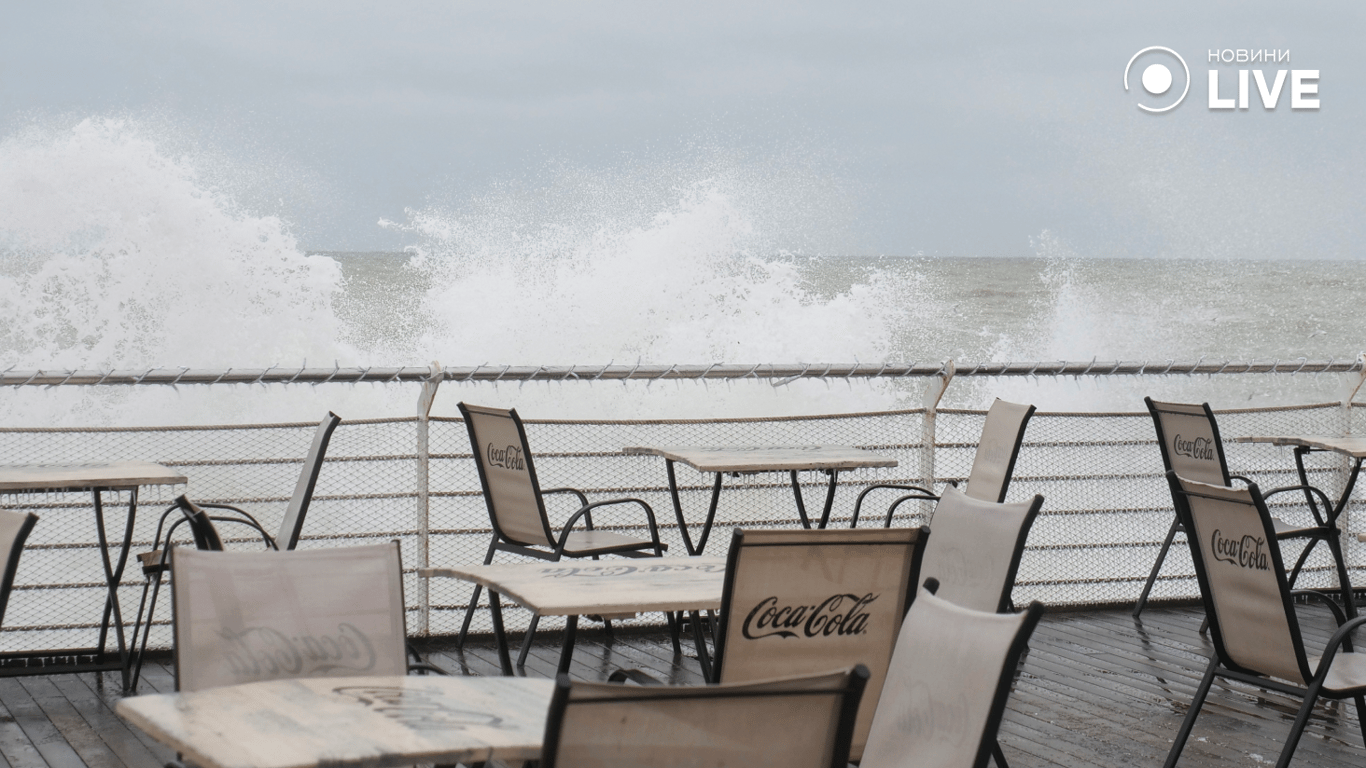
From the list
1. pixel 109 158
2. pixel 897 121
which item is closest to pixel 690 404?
pixel 109 158

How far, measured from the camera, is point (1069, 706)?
14.5 ft

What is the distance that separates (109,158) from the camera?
23375mm

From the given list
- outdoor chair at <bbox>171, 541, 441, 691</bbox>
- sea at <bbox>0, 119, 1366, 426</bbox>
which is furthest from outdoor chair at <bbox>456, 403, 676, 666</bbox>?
sea at <bbox>0, 119, 1366, 426</bbox>

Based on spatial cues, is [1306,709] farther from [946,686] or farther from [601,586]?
[601,586]

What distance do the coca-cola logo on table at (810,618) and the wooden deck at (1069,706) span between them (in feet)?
4.58

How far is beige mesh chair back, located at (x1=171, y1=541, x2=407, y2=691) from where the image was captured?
237 cm

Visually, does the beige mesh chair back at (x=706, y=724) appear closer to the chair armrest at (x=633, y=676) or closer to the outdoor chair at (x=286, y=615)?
the chair armrest at (x=633, y=676)

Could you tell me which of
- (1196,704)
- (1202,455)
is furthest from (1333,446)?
(1196,704)

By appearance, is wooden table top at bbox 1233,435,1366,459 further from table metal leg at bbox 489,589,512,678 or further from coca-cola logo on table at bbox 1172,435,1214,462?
table metal leg at bbox 489,589,512,678

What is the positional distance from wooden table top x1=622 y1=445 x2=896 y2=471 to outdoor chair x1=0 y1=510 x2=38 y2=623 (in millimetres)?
2511

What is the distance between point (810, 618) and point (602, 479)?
1440 centimetres

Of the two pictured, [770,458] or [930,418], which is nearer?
[770,458]

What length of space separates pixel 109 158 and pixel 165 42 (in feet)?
48.3

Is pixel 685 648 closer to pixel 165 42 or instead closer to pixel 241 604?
pixel 241 604
